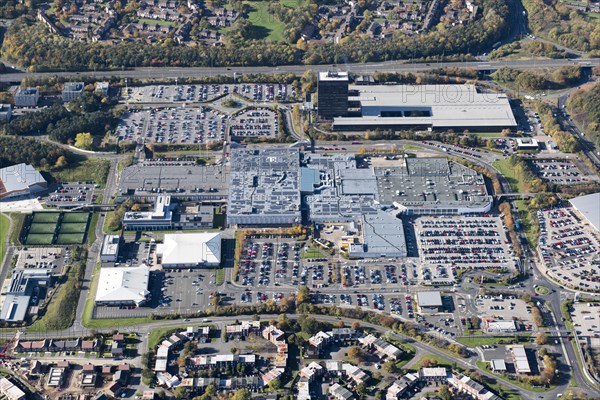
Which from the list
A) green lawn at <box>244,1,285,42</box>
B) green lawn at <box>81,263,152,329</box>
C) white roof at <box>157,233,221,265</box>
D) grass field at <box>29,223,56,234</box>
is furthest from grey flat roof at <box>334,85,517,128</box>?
green lawn at <box>81,263,152,329</box>

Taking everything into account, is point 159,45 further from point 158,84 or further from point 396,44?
point 396,44

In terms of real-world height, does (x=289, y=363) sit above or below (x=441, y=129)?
below

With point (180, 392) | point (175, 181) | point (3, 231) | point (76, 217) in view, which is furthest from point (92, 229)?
point (180, 392)

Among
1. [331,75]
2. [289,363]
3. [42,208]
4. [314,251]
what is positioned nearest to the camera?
[289,363]

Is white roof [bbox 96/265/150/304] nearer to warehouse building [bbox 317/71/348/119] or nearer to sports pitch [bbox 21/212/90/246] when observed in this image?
sports pitch [bbox 21/212/90/246]

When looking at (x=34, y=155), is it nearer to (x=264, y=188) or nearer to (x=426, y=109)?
(x=264, y=188)

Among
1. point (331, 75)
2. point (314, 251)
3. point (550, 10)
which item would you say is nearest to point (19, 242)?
point (314, 251)
